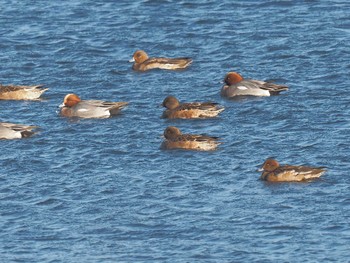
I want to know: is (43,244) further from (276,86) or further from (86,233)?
(276,86)

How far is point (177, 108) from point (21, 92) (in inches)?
140

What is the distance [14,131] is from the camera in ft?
73.3

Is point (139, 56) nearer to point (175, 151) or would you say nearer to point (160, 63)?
point (160, 63)

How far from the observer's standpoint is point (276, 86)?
2477 centimetres

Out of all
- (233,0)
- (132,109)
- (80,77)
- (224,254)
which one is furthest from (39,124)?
(233,0)

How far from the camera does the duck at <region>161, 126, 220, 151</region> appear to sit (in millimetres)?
21062

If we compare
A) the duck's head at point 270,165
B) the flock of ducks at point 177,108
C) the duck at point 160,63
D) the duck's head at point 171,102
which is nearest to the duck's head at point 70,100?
the flock of ducks at point 177,108

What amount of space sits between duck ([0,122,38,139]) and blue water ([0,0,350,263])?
0.46 ft

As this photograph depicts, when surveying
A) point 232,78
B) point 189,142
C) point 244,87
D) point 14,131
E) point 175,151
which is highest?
point 14,131

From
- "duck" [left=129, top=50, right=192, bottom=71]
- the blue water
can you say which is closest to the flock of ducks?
"duck" [left=129, top=50, right=192, bottom=71]

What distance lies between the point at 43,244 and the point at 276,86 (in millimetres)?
8896

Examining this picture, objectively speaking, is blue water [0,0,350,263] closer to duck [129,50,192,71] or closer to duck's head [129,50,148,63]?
duck [129,50,192,71]

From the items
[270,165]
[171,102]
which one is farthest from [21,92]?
[270,165]

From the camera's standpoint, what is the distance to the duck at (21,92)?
25141 mm
